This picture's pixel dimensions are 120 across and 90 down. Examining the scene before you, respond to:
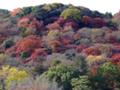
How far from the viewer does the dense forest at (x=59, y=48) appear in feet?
185

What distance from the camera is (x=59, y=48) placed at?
7969 cm

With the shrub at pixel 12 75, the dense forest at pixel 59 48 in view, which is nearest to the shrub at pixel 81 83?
the dense forest at pixel 59 48

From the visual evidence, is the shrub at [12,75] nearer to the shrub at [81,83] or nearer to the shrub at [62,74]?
the shrub at [62,74]

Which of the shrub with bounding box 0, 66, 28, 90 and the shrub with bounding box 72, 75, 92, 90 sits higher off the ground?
the shrub with bounding box 72, 75, 92, 90

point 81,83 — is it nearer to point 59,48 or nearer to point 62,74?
point 62,74

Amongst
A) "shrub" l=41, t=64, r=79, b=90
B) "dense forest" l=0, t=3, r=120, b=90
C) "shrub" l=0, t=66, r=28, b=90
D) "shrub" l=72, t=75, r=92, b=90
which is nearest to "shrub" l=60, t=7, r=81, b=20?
"dense forest" l=0, t=3, r=120, b=90

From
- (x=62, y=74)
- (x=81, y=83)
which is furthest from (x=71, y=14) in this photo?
(x=81, y=83)

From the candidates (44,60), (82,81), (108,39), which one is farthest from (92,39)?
(82,81)

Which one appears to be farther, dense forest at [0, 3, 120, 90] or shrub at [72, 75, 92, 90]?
dense forest at [0, 3, 120, 90]

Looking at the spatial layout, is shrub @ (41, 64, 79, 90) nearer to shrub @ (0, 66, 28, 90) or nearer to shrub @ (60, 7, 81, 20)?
shrub @ (0, 66, 28, 90)

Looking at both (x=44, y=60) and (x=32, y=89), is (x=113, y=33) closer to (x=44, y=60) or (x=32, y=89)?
(x=44, y=60)

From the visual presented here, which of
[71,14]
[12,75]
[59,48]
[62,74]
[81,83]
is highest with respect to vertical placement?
[81,83]

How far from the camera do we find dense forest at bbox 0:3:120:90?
56469 millimetres

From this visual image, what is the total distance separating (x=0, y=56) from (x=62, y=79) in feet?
53.9
